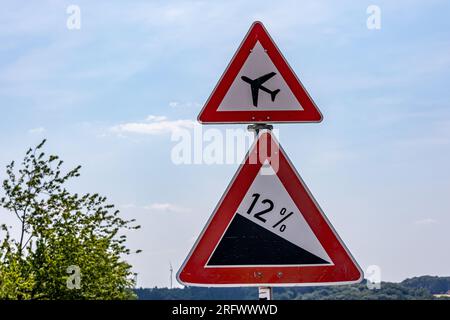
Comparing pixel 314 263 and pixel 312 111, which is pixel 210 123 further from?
pixel 314 263

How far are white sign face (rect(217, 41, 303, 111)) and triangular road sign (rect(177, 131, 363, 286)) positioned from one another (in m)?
0.51

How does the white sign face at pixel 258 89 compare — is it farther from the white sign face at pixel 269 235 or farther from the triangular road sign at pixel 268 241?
the white sign face at pixel 269 235

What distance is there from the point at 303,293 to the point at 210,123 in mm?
75590

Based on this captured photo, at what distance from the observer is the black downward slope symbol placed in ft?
17.3

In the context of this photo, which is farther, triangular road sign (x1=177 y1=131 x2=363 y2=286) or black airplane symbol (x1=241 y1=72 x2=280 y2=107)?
black airplane symbol (x1=241 y1=72 x2=280 y2=107)

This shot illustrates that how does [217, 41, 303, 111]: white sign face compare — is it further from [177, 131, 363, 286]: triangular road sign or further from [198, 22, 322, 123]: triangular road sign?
[177, 131, 363, 286]: triangular road sign

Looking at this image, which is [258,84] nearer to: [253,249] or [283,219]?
[283,219]

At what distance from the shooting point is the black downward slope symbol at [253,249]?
5.28m

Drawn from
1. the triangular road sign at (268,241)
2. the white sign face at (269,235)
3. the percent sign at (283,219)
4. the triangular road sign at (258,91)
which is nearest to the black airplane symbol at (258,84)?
the triangular road sign at (258,91)

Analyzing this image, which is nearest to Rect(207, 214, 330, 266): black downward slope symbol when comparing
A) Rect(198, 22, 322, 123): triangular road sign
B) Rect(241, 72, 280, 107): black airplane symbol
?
Rect(198, 22, 322, 123): triangular road sign

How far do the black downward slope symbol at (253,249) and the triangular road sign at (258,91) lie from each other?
809 millimetres

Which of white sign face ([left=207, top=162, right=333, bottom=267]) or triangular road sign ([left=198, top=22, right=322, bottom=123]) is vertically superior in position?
triangular road sign ([left=198, top=22, right=322, bottom=123])
